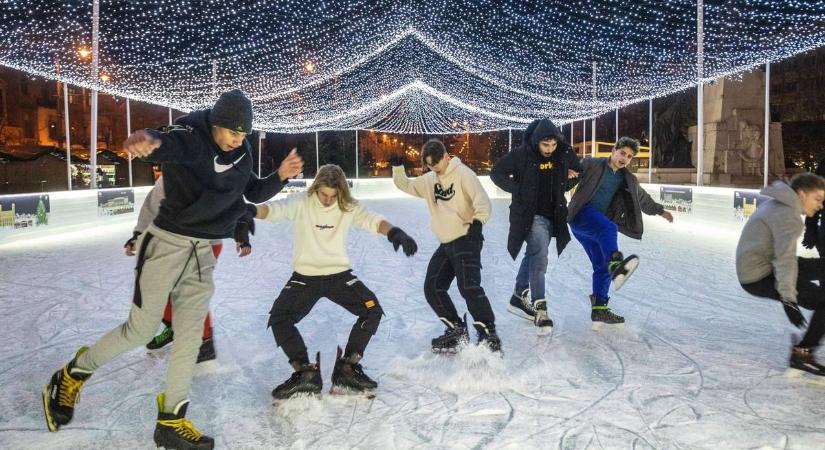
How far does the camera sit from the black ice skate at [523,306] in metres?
4.30

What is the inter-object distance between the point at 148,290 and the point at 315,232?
0.85m

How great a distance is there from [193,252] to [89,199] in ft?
34.8

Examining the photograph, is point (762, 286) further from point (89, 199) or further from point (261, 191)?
point (89, 199)

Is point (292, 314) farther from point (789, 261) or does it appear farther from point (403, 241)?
point (789, 261)

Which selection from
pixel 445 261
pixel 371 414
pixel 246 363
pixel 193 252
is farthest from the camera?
pixel 445 261

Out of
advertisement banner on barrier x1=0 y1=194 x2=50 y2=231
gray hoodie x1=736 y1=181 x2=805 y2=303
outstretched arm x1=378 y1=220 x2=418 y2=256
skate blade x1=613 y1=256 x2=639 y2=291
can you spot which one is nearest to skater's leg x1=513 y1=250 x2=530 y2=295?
skate blade x1=613 y1=256 x2=639 y2=291

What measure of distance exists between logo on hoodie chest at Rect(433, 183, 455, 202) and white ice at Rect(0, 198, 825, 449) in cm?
89

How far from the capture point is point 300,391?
9.05 ft

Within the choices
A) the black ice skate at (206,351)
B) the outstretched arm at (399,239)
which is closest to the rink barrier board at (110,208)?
the black ice skate at (206,351)

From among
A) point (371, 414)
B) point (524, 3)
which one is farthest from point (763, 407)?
point (524, 3)

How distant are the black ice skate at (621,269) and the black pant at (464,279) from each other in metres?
0.98

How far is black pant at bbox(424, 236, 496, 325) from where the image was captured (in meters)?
3.43

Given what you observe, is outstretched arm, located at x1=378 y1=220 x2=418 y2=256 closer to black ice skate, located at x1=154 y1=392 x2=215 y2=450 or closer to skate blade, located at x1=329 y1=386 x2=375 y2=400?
skate blade, located at x1=329 y1=386 x2=375 y2=400

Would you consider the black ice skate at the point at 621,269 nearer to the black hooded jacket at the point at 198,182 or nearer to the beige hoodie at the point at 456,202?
the beige hoodie at the point at 456,202
